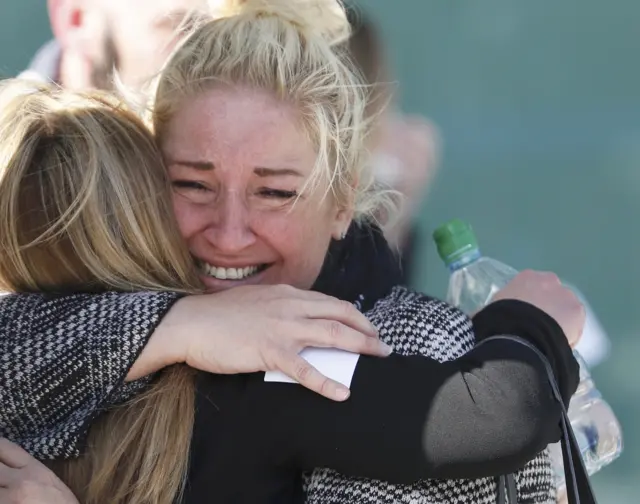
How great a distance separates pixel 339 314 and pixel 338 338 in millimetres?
46

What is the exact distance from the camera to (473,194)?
2.95 m

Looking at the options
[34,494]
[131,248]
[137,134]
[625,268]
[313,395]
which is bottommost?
[625,268]

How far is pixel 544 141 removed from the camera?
9.61 ft

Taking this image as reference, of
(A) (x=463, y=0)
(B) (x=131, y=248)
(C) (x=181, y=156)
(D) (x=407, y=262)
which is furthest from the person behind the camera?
(A) (x=463, y=0)

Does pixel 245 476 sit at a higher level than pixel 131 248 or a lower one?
lower

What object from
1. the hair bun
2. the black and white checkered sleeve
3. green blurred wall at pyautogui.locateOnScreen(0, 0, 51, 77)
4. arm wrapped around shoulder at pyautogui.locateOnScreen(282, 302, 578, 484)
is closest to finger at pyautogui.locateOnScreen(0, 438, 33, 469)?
the black and white checkered sleeve

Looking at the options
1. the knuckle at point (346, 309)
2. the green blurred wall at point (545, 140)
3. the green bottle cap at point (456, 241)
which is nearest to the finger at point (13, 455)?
the knuckle at point (346, 309)

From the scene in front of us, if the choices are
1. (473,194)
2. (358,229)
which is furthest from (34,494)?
(473,194)

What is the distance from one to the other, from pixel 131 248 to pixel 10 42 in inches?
67.8

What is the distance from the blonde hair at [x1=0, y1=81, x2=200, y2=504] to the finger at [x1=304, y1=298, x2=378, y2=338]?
0.18 metres

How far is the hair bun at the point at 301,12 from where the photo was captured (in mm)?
1731

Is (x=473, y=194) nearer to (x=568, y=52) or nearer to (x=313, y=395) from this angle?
(x=568, y=52)

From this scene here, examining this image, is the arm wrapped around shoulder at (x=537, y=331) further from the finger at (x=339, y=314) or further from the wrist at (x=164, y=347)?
the wrist at (x=164, y=347)

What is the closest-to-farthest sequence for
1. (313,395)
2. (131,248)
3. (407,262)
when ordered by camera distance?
(313,395)
(131,248)
(407,262)
